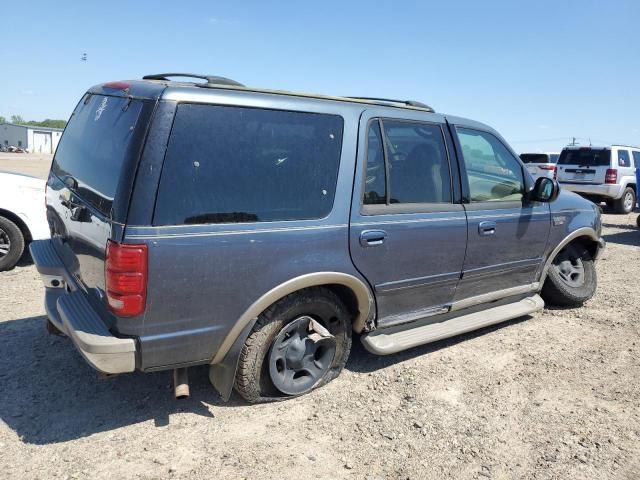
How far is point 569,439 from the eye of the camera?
312 centimetres

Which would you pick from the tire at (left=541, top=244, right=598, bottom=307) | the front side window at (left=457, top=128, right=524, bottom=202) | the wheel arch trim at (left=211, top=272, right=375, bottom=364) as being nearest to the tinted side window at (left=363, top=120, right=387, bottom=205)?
the wheel arch trim at (left=211, top=272, right=375, bottom=364)

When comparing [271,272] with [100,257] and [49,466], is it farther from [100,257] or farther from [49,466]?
[49,466]

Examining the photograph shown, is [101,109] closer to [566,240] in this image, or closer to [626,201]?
[566,240]

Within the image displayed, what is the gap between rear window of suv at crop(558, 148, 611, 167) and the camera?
13781 millimetres

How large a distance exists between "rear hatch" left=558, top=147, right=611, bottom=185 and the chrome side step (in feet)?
34.8

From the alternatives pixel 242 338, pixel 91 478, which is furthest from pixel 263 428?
pixel 91 478

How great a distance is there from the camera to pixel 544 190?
446 centimetres

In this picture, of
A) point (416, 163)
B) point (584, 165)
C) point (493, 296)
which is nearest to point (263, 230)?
point (416, 163)

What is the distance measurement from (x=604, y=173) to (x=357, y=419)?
12961mm

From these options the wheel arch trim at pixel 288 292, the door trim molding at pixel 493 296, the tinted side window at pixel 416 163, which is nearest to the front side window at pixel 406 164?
the tinted side window at pixel 416 163

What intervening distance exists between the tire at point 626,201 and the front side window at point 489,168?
11.2 meters

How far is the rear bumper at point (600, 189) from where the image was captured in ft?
44.3

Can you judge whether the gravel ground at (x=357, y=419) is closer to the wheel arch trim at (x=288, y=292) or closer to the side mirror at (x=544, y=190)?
the wheel arch trim at (x=288, y=292)

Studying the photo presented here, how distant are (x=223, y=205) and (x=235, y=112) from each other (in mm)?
516
